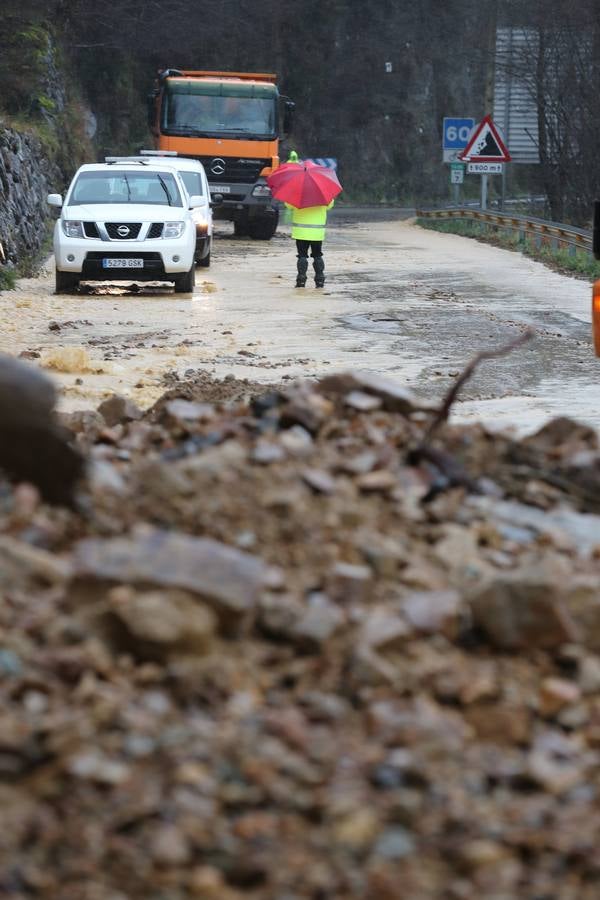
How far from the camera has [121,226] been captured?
71.6 feet

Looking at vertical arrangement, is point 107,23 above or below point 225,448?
above

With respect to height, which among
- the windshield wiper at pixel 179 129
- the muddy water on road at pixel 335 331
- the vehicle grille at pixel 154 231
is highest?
the windshield wiper at pixel 179 129

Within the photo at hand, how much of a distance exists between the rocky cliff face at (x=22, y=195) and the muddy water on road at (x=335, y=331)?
9.41 ft

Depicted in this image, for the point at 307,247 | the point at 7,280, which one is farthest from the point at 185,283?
the point at 7,280

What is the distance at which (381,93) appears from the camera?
67250 millimetres

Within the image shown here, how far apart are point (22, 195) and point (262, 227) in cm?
690

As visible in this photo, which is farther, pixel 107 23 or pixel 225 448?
pixel 107 23

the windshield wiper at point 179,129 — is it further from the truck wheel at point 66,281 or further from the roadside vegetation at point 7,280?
the truck wheel at point 66,281

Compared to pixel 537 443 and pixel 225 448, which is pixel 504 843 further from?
pixel 537 443

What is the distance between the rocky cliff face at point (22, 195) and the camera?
27.2 m

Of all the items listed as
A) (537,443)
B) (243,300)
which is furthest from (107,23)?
(537,443)

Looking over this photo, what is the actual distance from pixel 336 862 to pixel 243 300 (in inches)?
691

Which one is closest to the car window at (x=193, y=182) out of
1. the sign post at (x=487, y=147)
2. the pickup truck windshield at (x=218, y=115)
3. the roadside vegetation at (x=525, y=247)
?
the roadside vegetation at (x=525, y=247)

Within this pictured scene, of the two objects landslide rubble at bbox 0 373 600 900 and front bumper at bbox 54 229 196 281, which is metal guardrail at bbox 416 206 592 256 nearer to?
front bumper at bbox 54 229 196 281
